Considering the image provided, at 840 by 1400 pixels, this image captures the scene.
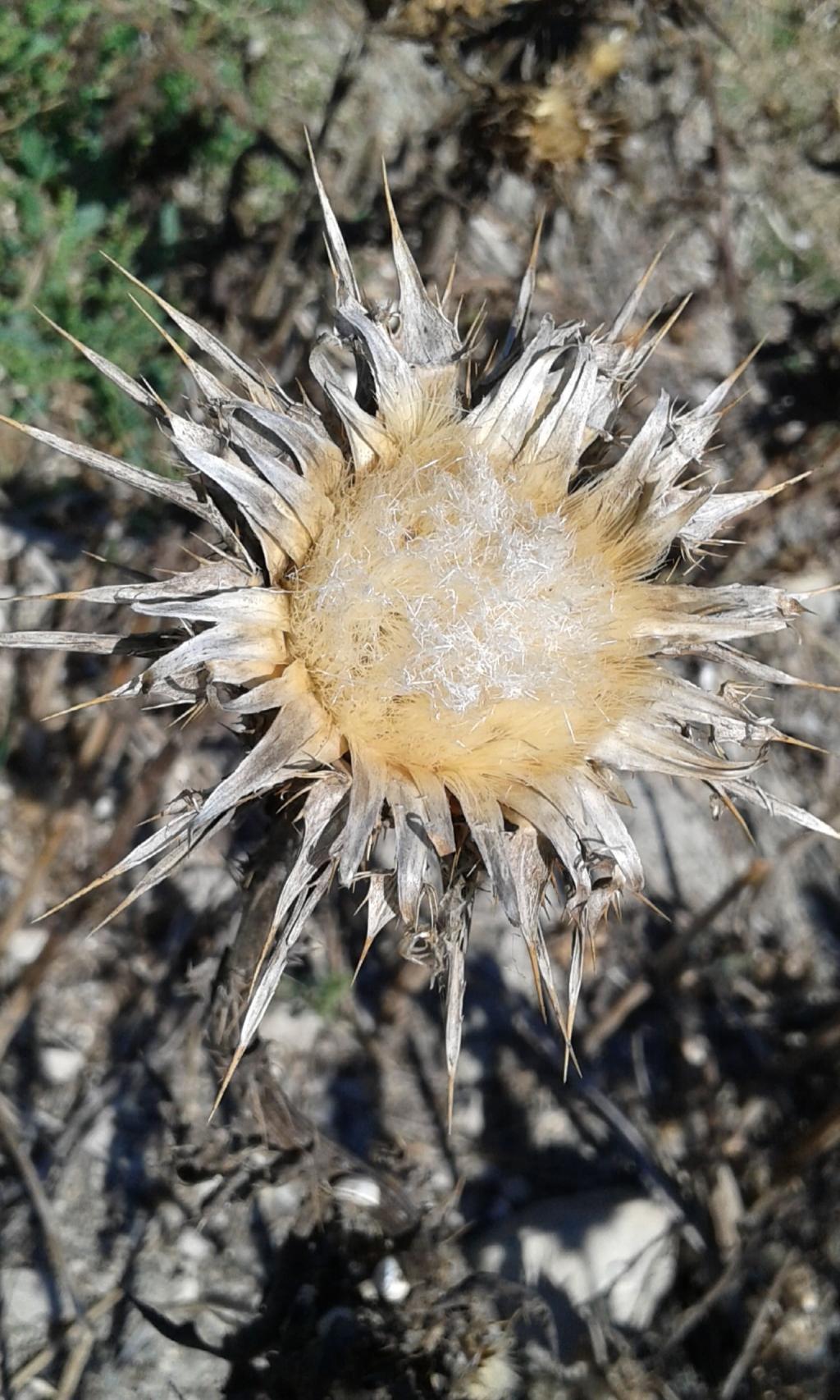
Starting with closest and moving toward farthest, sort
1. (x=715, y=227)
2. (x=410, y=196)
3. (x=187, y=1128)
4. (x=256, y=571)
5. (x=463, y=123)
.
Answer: (x=256, y=571), (x=187, y=1128), (x=463, y=123), (x=410, y=196), (x=715, y=227)

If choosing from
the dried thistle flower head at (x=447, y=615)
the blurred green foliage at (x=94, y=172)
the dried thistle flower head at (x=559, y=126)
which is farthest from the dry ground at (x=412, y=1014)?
the dried thistle flower head at (x=447, y=615)

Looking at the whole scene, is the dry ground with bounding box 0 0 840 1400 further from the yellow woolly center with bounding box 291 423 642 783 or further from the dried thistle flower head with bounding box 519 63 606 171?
the yellow woolly center with bounding box 291 423 642 783

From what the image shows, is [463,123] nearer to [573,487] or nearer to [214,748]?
[573,487]

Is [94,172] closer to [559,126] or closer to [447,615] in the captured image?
[559,126]

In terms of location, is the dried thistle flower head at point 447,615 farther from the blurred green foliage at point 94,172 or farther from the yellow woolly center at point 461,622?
the blurred green foliage at point 94,172

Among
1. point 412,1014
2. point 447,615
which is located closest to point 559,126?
point 447,615

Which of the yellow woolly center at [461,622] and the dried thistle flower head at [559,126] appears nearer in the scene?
the yellow woolly center at [461,622]

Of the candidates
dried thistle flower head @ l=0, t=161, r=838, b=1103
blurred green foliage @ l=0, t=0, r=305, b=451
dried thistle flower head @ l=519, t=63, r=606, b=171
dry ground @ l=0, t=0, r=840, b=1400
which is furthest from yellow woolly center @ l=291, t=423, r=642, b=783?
blurred green foliage @ l=0, t=0, r=305, b=451

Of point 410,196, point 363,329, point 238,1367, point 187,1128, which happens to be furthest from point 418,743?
point 410,196
